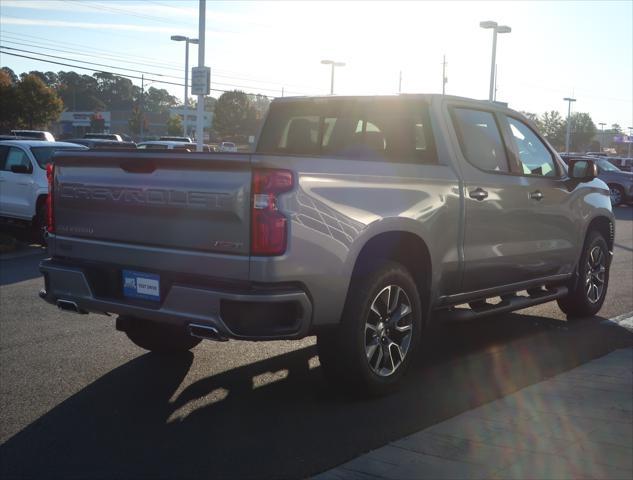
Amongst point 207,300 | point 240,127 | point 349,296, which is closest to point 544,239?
point 349,296

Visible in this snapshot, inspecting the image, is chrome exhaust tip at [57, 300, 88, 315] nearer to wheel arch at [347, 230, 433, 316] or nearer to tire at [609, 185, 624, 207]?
wheel arch at [347, 230, 433, 316]

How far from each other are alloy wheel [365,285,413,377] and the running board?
68 cm

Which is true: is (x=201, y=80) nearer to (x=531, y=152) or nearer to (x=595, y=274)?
(x=595, y=274)

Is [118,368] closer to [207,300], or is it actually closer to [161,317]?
[161,317]

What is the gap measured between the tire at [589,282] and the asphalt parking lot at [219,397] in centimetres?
18

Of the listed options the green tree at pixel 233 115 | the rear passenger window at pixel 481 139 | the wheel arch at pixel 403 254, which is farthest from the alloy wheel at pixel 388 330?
the green tree at pixel 233 115

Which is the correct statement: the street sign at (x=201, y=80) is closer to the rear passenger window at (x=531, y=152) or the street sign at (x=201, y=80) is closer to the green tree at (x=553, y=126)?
the rear passenger window at (x=531, y=152)

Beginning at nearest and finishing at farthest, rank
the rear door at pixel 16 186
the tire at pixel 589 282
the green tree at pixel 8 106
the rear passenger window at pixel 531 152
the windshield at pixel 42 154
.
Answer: the rear passenger window at pixel 531 152 < the tire at pixel 589 282 < the rear door at pixel 16 186 < the windshield at pixel 42 154 < the green tree at pixel 8 106

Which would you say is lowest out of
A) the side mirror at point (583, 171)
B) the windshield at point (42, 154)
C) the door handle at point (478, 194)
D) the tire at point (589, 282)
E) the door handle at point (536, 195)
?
the tire at point (589, 282)

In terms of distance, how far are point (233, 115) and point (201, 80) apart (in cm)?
6977

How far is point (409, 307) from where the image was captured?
17.6 ft

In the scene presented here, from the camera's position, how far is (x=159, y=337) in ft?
19.9

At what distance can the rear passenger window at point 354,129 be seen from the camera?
6117mm

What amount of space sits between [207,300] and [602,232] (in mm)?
Answer: 5072
